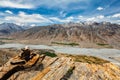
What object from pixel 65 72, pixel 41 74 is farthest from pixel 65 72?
pixel 41 74

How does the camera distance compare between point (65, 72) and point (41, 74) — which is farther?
point (41, 74)

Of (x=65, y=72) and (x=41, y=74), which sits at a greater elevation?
(x=65, y=72)

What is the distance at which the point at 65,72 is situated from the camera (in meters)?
21.8

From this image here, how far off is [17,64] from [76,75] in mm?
7761

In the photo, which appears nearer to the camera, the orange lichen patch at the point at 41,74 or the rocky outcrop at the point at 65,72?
the rocky outcrop at the point at 65,72

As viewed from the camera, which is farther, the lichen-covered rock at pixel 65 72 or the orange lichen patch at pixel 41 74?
the orange lichen patch at pixel 41 74

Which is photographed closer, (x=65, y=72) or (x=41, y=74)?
(x=65, y=72)

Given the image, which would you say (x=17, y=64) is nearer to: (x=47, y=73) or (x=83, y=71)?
(x=47, y=73)

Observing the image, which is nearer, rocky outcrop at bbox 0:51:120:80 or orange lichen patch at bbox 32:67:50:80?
rocky outcrop at bbox 0:51:120:80

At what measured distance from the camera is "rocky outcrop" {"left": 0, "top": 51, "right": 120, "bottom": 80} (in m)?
21.2

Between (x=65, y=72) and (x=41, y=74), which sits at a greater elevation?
(x=65, y=72)

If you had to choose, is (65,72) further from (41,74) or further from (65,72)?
(41,74)

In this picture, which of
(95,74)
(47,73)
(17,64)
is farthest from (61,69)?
(17,64)

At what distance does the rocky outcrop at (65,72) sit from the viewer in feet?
69.4
